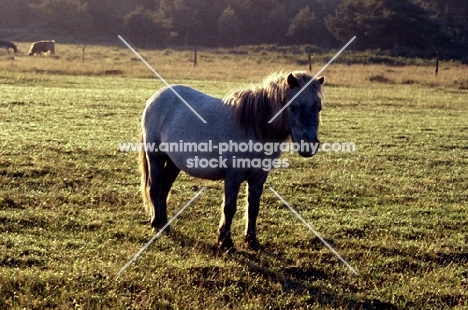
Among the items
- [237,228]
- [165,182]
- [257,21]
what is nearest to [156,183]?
[165,182]

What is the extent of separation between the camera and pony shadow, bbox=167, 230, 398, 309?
4.43 meters

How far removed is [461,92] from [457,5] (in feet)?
136

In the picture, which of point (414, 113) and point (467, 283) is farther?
point (414, 113)

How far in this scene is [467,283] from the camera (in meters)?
4.88

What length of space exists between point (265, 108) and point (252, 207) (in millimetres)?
1153

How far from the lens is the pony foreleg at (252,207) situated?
5.58 metres

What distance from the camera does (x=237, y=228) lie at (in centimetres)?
624

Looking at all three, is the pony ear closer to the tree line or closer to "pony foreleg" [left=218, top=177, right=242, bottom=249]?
"pony foreleg" [left=218, top=177, right=242, bottom=249]

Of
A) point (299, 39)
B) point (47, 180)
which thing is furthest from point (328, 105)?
point (299, 39)

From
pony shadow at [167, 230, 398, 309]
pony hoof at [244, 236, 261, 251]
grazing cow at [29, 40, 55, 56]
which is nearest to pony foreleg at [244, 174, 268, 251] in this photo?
pony hoof at [244, 236, 261, 251]

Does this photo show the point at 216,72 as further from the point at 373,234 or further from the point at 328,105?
the point at 373,234

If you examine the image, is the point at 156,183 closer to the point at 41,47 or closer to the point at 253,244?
the point at 253,244

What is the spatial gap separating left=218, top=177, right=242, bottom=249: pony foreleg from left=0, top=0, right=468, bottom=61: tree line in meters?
45.6

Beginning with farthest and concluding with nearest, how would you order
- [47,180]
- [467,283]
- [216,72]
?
[216,72]
[47,180]
[467,283]
